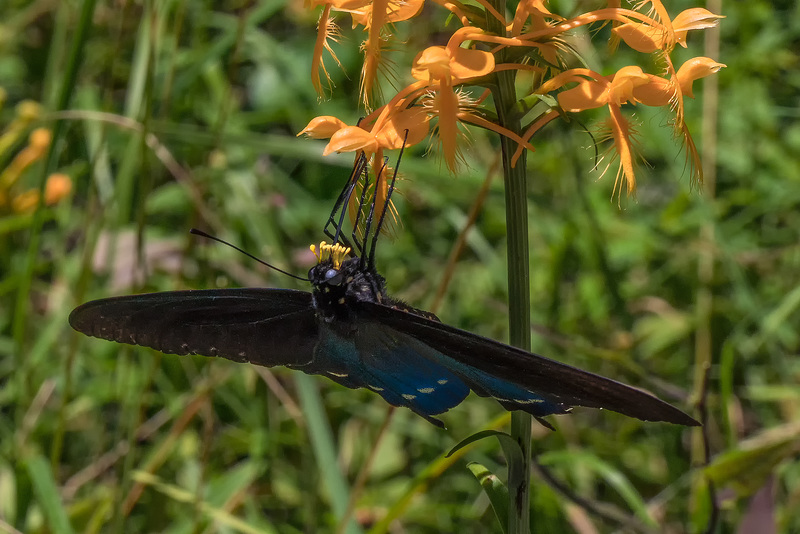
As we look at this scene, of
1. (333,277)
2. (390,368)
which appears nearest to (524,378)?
(390,368)

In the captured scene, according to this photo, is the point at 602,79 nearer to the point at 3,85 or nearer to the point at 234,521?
the point at 234,521

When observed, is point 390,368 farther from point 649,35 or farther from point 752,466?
point 752,466

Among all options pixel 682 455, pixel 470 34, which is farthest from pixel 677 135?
pixel 682 455

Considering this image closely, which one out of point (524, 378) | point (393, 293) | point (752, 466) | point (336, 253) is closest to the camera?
point (524, 378)

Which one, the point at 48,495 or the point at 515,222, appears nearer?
the point at 515,222

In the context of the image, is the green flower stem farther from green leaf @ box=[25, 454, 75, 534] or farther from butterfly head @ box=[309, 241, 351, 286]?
green leaf @ box=[25, 454, 75, 534]

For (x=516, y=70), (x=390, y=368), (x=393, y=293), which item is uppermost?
(x=393, y=293)
